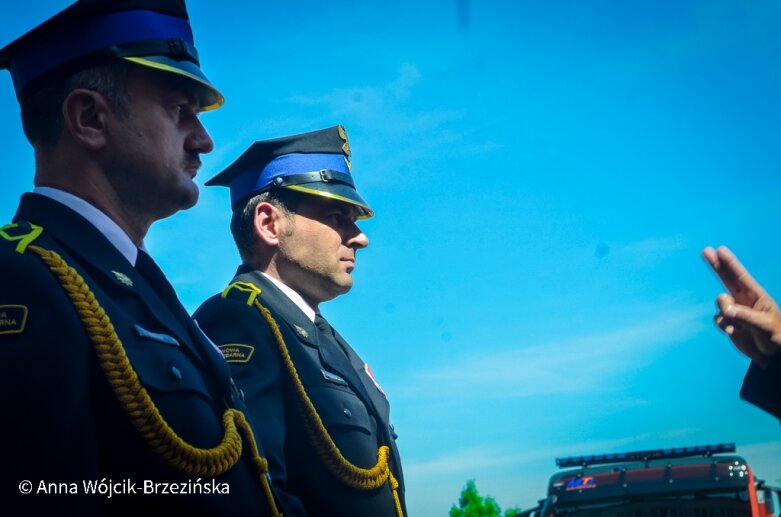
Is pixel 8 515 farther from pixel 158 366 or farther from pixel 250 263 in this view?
pixel 250 263

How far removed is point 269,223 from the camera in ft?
17.8

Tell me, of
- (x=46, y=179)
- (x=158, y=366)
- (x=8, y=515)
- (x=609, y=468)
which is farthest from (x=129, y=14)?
(x=609, y=468)

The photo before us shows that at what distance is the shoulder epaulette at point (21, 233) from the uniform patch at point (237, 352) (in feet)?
5.49

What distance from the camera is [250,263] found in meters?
5.40

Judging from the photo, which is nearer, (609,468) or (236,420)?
(236,420)

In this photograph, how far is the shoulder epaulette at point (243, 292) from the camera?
4922 mm

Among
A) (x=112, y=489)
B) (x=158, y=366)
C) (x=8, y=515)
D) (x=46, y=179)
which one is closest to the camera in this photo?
(x=8, y=515)

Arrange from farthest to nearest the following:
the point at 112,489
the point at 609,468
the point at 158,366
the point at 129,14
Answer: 1. the point at 609,468
2. the point at 129,14
3. the point at 158,366
4. the point at 112,489

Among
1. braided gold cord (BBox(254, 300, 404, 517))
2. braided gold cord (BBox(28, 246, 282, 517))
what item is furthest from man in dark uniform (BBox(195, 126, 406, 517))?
braided gold cord (BBox(28, 246, 282, 517))

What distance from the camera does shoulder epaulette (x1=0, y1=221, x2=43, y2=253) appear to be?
2.90 metres

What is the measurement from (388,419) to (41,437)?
2999mm

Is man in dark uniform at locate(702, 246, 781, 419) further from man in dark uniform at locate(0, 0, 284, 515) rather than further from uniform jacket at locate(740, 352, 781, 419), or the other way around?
man in dark uniform at locate(0, 0, 284, 515)

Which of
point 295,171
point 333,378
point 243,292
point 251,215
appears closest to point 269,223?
point 251,215

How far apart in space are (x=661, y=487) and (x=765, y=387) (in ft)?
29.0
